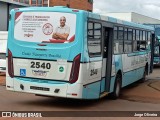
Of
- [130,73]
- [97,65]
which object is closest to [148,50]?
[130,73]

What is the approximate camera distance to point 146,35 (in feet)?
68.1

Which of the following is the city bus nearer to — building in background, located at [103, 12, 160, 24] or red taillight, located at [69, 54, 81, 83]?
red taillight, located at [69, 54, 81, 83]

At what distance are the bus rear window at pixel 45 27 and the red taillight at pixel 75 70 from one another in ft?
1.88

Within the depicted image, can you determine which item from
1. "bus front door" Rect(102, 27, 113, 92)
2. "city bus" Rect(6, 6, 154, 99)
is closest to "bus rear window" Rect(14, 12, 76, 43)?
"city bus" Rect(6, 6, 154, 99)

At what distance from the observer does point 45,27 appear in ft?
39.8

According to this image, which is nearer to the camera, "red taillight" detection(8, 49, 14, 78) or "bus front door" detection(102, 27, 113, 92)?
"red taillight" detection(8, 49, 14, 78)

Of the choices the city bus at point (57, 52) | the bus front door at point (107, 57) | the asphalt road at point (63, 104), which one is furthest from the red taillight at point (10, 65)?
the bus front door at point (107, 57)

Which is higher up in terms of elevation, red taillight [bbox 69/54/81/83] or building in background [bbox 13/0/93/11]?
building in background [bbox 13/0/93/11]

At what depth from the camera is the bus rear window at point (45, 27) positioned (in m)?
11.8

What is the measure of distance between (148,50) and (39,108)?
1116 cm

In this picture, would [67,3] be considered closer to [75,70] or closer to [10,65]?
[10,65]

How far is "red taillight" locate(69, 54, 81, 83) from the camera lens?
38.0 feet

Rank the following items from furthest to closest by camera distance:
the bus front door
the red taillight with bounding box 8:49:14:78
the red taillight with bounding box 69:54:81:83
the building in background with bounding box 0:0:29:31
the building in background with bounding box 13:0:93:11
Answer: the building in background with bounding box 13:0:93:11, the building in background with bounding box 0:0:29:31, the bus front door, the red taillight with bounding box 8:49:14:78, the red taillight with bounding box 69:54:81:83

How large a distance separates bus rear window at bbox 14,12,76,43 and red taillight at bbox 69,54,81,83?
57 centimetres
